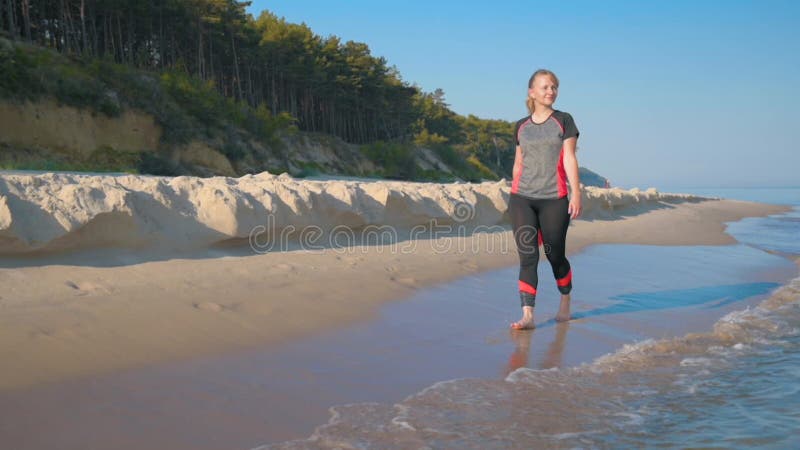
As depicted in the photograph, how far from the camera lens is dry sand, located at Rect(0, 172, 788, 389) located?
8.76 ft

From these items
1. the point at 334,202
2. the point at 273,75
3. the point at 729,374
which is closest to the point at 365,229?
the point at 334,202

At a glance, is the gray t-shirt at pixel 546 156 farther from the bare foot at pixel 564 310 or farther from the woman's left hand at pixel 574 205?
the bare foot at pixel 564 310

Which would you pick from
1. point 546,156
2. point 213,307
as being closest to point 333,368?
point 213,307

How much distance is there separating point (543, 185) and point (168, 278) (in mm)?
2574

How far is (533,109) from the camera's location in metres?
3.92

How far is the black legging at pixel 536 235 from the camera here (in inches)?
148

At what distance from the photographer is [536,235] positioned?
3.88 m

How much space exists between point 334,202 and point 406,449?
4.06m

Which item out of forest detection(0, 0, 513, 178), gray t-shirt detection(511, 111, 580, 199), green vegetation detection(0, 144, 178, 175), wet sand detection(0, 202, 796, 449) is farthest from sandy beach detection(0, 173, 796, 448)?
forest detection(0, 0, 513, 178)

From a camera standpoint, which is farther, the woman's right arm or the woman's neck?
the woman's right arm

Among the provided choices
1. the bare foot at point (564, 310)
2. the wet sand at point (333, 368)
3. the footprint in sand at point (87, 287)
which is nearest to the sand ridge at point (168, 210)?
the footprint in sand at point (87, 287)

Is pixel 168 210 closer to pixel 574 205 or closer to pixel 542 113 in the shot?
pixel 542 113

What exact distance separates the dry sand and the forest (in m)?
16.3

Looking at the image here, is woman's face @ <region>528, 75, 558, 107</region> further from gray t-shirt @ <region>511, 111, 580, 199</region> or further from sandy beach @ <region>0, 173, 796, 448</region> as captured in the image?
sandy beach @ <region>0, 173, 796, 448</region>
